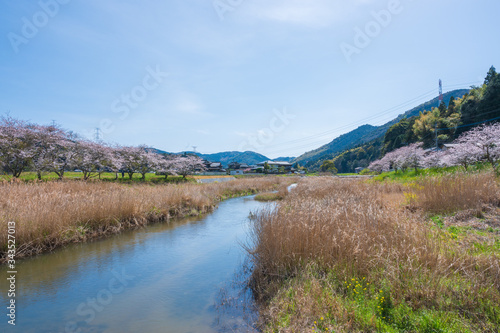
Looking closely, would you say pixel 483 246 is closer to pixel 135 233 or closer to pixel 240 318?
pixel 240 318

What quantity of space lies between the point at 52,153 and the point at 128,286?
20753mm

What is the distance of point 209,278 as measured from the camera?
21.8ft

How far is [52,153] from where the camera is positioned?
2066 cm

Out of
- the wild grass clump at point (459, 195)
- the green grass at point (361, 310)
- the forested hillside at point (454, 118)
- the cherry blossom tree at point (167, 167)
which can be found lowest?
the green grass at point (361, 310)

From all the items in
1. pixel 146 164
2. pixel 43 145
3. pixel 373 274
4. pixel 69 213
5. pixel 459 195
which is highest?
pixel 43 145

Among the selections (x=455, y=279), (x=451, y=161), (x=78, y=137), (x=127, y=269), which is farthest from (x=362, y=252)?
(x=78, y=137)

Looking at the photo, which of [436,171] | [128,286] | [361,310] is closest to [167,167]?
[128,286]

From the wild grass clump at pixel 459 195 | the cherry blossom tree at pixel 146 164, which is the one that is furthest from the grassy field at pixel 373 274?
the cherry blossom tree at pixel 146 164

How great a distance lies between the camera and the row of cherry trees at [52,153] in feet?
59.2

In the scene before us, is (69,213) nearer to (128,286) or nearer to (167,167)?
(128,286)

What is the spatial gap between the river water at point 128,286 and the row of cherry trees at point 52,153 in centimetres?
1503

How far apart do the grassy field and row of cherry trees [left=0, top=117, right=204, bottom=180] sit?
21.6 m

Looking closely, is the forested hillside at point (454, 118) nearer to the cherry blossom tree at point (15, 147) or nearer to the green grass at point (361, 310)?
the green grass at point (361, 310)

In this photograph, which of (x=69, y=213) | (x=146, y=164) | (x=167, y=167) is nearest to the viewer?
(x=69, y=213)
